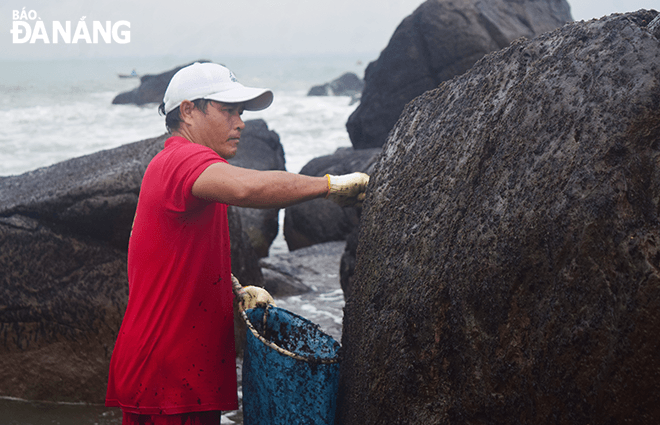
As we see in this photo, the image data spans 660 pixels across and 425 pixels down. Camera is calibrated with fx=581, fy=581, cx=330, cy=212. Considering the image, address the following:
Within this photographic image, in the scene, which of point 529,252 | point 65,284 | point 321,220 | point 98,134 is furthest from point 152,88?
point 529,252

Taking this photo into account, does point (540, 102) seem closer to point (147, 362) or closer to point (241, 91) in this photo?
point (241, 91)

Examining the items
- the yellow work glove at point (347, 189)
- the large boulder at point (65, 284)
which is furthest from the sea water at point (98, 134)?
the yellow work glove at point (347, 189)

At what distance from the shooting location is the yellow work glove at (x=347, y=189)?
2.14m

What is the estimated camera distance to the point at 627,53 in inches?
60.3

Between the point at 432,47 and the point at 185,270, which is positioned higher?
the point at 432,47

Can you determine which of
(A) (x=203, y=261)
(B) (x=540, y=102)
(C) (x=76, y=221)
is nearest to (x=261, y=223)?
(C) (x=76, y=221)

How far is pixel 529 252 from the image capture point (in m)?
1.57

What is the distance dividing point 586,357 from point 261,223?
6.61 metres

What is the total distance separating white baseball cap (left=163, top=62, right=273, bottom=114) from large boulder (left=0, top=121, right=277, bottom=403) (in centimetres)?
209

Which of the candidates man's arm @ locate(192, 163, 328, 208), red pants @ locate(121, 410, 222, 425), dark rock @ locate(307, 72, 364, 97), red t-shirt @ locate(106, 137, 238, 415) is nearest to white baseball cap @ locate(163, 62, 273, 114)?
red t-shirt @ locate(106, 137, 238, 415)

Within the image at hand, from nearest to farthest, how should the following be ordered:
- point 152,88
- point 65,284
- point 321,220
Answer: point 65,284 < point 321,220 < point 152,88

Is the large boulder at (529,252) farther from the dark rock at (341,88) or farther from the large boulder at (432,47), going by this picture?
the dark rock at (341,88)

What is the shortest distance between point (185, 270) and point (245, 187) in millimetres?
452

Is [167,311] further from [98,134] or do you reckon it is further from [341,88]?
[341,88]
